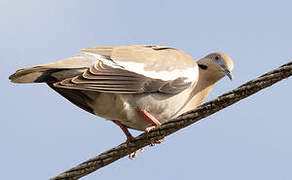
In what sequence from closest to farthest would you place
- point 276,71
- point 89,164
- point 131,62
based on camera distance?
point 276,71, point 89,164, point 131,62

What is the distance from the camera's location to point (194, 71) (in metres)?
7.06

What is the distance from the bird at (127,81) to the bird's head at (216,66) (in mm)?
465

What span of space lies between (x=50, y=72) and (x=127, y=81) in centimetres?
86

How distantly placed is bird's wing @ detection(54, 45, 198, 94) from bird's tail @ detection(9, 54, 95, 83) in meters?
0.20

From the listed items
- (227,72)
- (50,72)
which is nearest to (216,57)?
(227,72)

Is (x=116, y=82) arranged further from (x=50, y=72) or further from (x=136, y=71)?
(x=50, y=72)

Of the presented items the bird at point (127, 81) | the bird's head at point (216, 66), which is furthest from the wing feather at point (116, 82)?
the bird's head at point (216, 66)

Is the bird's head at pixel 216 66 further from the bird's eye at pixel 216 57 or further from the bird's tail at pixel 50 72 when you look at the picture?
the bird's tail at pixel 50 72

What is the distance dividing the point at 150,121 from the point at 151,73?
57 centimetres

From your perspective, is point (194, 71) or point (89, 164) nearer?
point (89, 164)

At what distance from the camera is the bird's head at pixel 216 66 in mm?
7643

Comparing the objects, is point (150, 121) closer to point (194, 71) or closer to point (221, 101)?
point (194, 71)

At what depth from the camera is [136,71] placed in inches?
254

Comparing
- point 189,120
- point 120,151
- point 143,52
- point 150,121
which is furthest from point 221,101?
point 143,52
